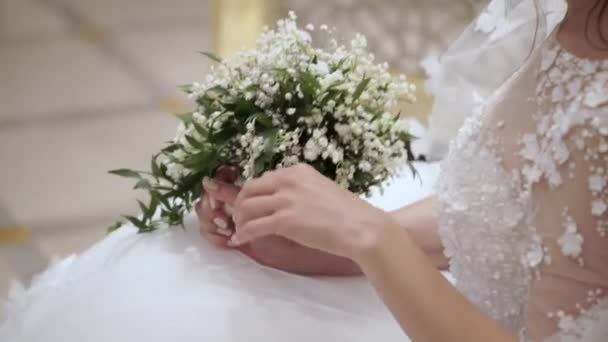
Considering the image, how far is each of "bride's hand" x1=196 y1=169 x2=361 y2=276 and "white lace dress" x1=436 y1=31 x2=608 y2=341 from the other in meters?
0.18

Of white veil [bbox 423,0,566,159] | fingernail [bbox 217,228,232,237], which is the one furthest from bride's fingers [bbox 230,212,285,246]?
white veil [bbox 423,0,566,159]

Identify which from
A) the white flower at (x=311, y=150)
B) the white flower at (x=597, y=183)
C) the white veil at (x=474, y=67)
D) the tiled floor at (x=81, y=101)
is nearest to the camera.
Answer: the white flower at (x=597, y=183)

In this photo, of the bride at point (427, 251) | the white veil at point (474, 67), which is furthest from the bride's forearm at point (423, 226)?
the white veil at point (474, 67)

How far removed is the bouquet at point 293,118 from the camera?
97 centimetres

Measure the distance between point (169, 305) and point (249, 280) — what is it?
0.12 metres

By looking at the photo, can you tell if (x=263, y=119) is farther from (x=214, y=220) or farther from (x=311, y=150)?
(x=214, y=220)

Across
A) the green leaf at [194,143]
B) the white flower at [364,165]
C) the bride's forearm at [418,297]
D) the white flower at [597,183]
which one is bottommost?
the bride's forearm at [418,297]

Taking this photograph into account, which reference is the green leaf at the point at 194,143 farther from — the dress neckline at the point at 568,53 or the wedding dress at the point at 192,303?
the dress neckline at the point at 568,53

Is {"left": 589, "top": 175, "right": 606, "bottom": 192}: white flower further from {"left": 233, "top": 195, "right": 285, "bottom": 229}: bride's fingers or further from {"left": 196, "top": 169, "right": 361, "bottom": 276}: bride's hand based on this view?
{"left": 196, "top": 169, "right": 361, "bottom": 276}: bride's hand

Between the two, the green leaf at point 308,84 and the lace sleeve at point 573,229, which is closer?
the lace sleeve at point 573,229

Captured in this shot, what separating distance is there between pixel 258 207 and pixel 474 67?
89 cm

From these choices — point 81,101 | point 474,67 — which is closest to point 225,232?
point 474,67

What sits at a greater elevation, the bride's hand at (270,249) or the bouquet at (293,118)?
the bouquet at (293,118)

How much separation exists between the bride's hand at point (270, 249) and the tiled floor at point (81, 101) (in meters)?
1.15
